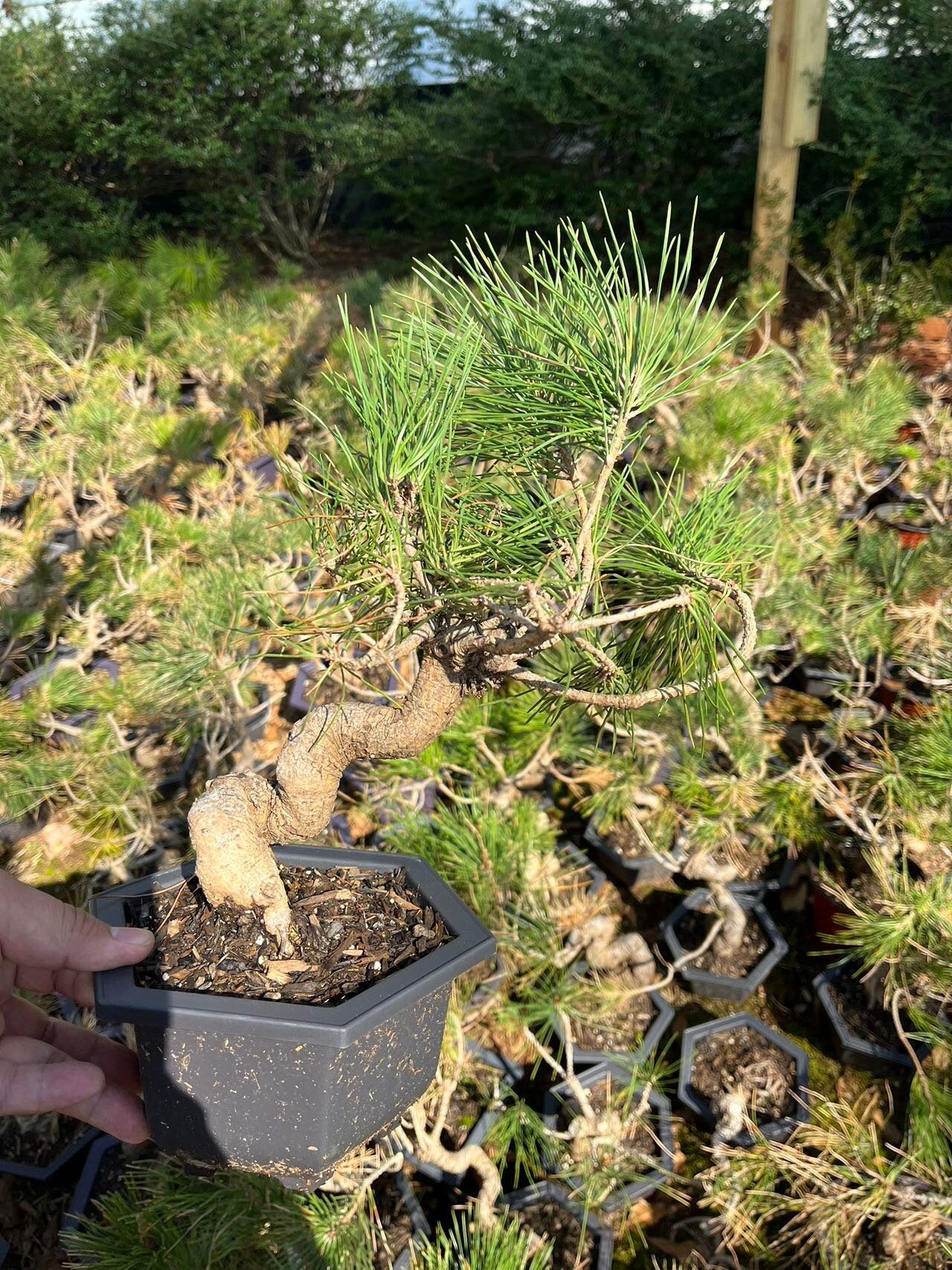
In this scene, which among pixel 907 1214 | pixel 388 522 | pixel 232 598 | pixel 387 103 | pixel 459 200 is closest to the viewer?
pixel 388 522

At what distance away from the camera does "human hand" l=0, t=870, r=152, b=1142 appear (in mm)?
652

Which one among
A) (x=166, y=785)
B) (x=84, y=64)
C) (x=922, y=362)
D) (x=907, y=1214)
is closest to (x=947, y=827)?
(x=907, y=1214)

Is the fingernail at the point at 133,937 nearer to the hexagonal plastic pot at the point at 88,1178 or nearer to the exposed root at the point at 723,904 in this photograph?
the hexagonal plastic pot at the point at 88,1178

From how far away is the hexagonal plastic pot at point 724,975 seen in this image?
1334 millimetres

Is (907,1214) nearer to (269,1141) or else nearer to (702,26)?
(269,1141)

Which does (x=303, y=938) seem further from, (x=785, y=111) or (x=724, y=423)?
(x=785, y=111)

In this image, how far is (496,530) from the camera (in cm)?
68

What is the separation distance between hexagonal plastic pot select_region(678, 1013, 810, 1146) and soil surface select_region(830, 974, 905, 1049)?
3.5 inches

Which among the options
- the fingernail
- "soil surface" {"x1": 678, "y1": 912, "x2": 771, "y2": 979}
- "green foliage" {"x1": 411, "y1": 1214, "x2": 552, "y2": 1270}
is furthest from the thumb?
"soil surface" {"x1": 678, "y1": 912, "x2": 771, "y2": 979}

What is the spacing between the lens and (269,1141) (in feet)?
2.17

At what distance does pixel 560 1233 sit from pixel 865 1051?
0.51m

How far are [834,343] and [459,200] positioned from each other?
2.48 m

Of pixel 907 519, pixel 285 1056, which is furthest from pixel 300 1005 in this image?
pixel 907 519

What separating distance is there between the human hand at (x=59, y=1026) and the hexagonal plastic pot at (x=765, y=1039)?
76 centimetres
